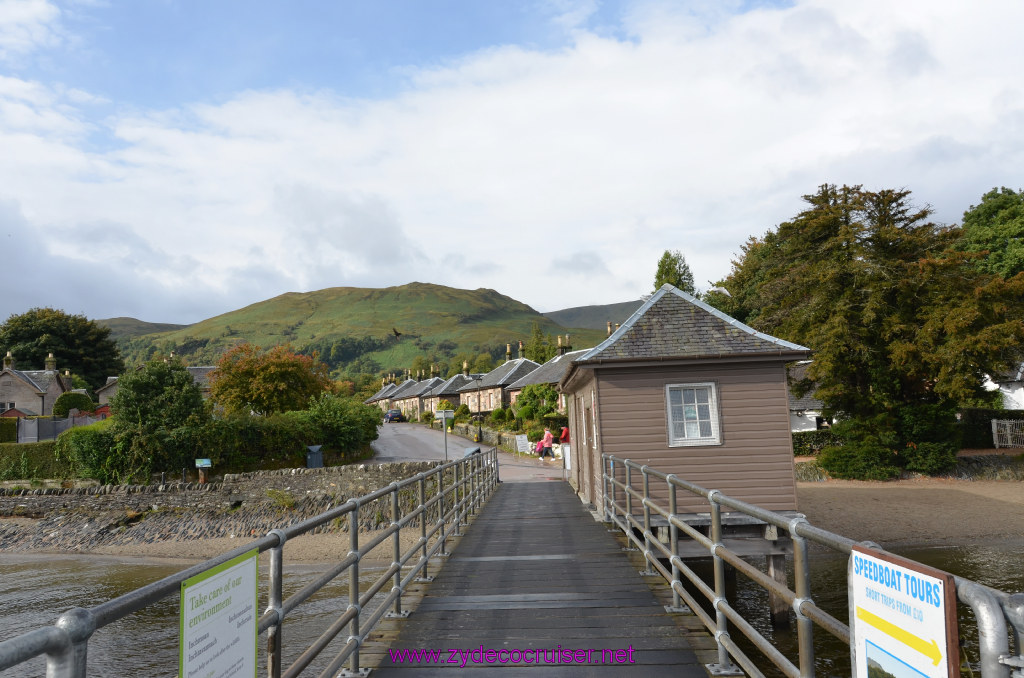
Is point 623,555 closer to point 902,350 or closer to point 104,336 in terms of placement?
point 902,350

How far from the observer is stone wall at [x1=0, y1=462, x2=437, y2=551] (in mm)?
25609

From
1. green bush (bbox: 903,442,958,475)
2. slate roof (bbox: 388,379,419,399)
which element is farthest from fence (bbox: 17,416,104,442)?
slate roof (bbox: 388,379,419,399)

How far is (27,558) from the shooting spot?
80.3 ft

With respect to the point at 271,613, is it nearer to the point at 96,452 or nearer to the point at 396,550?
the point at 396,550

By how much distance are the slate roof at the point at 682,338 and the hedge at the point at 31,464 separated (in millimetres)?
29606

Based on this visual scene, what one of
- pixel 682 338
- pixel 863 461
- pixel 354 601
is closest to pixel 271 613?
pixel 354 601

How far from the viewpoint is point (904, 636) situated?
6.27ft

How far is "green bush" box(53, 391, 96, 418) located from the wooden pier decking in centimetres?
4764

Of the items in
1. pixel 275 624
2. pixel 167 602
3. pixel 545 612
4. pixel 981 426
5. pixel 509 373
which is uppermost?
pixel 509 373

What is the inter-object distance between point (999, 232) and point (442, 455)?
43.3 metres

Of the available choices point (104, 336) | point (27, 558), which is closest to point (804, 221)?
point (27, 558)

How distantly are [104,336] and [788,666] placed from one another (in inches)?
3321

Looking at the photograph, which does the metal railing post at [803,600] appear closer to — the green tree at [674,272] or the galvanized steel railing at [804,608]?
the galvanized steel railing at [804,608]

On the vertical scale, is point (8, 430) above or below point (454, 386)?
below
